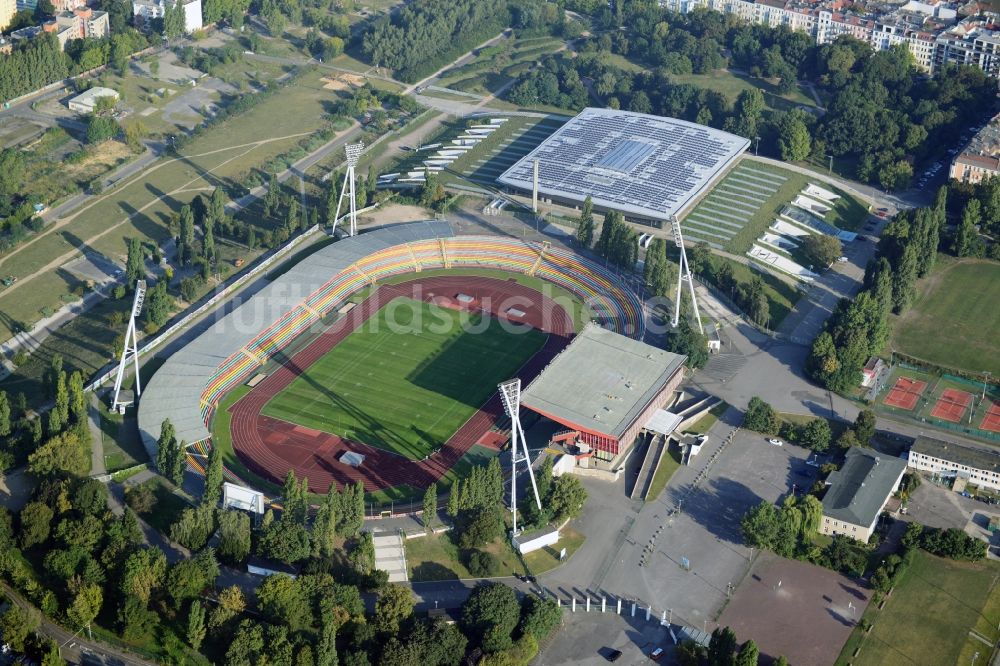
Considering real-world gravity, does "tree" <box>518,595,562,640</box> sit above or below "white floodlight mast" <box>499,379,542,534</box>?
below

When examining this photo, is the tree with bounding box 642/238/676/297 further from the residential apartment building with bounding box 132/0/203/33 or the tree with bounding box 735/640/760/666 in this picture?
the residential apartment building with bounding box 132/0/203/33

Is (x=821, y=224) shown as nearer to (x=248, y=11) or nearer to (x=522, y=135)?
(x=522, y=135)

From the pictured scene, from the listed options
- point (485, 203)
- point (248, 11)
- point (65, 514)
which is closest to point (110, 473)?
point (65, 514)

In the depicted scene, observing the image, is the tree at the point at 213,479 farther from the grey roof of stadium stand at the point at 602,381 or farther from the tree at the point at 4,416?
the grey roof of stadium stand at the point at 602,381

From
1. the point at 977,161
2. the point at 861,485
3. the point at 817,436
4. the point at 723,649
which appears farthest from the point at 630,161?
the point at 723,649

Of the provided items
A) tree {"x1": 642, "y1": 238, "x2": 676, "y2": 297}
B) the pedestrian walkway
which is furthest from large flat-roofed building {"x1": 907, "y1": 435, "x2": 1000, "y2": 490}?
the pedestrian walkway

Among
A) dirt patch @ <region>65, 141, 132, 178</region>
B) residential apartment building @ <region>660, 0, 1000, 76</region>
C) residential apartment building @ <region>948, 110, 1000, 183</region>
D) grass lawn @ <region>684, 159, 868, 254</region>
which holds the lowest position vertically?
dirt patch @ <region>65, 141, 132, 178</region>

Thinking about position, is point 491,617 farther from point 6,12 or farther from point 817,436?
point 6,12
